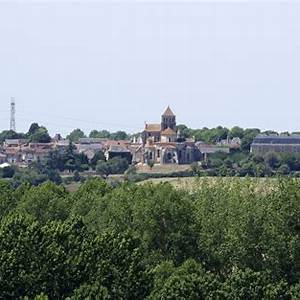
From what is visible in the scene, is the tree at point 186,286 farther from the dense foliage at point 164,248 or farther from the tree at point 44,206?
the tree at point 44,206

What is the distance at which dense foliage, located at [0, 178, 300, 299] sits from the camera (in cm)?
6091

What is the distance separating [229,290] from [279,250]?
7194mm

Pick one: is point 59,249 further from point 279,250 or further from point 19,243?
point 279,250

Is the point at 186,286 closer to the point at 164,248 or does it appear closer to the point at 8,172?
the point at 164,248

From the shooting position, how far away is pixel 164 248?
236ft

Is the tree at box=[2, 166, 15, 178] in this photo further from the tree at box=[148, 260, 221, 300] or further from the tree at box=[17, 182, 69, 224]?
the tree at box=[148, 260, 221, 300]

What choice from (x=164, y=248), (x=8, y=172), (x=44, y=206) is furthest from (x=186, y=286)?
(x=8, y=172)

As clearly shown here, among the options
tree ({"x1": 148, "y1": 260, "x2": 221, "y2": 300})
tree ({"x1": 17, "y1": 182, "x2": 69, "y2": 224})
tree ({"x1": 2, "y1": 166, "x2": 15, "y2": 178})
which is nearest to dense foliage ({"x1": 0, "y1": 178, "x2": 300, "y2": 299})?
tree ({"x1": 148, "y1": 260, "x2": 221, "y2": 300})

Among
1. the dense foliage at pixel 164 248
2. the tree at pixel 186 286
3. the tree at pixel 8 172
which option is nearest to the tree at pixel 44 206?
the dense foliage at pixel 164 248

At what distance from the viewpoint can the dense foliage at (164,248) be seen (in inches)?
2398

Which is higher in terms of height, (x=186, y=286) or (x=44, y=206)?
(x=44, y=206)

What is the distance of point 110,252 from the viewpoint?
63.8m

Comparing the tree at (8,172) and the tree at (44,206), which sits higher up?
the tree at (44,206)

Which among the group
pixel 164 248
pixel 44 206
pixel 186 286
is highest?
pixel 44 206
